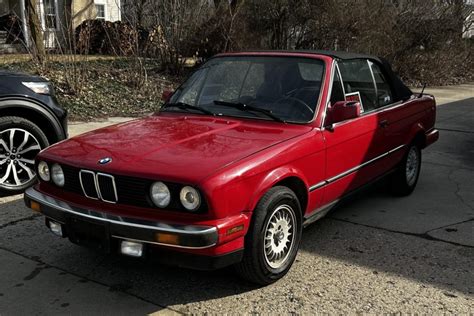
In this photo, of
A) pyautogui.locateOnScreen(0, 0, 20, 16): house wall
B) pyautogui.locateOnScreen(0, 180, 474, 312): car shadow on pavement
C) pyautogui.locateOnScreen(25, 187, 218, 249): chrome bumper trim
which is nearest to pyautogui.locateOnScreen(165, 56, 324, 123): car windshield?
pyautogui.locateOnScreen(0, 180, 474, 312): car shadow on pavement

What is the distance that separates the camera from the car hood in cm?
304

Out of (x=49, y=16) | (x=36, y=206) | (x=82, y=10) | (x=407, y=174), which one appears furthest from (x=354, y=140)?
(x=82, y=10)

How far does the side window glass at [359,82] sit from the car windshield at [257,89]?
0.34m

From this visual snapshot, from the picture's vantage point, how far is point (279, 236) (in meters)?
3.45

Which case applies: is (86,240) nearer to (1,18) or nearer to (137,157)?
(137,157)

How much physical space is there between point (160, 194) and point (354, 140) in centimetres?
192

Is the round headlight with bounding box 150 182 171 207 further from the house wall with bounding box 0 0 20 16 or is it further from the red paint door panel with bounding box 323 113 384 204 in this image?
the house wall with bounding box 0 0 20 16

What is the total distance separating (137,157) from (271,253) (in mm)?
1096

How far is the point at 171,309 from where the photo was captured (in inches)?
124

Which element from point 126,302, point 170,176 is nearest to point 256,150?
point 170,176

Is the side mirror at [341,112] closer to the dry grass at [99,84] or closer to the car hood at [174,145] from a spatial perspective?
the car hood at [174,145]

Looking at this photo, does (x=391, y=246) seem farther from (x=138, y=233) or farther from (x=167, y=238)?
(x=138, y=233)

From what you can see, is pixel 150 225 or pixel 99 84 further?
pixel 99 84

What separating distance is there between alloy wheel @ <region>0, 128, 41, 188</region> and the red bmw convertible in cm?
166
